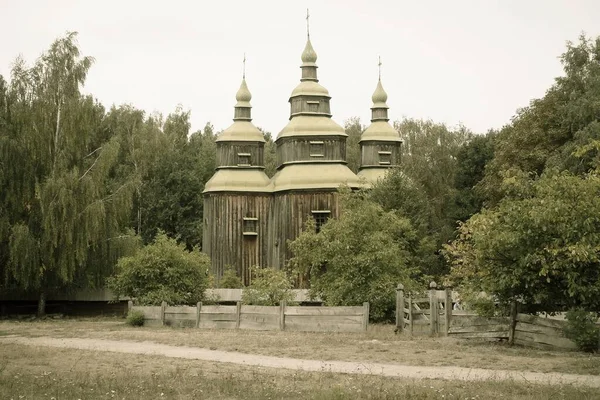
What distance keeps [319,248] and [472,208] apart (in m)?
25.7

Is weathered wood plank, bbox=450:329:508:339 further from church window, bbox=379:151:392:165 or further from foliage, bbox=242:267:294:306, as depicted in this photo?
church window, bbox=379:151:392:165

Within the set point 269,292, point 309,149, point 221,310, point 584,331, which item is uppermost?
point 309,149

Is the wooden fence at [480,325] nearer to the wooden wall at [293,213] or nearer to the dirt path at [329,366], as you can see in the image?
the dirt path at [329,366]

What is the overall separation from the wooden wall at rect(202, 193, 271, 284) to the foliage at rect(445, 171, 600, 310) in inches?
1157

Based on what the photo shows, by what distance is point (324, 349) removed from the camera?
2228cm

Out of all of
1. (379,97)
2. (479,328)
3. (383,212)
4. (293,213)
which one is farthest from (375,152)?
(479,328)

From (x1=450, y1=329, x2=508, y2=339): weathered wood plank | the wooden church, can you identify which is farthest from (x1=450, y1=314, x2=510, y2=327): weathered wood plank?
the wooden church

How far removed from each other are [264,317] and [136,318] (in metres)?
5.56

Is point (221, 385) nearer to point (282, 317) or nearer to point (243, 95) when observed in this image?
point (282, 317)

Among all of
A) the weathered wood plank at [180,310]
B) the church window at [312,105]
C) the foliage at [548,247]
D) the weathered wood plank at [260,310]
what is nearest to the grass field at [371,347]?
the weathered wood plank at [260,310]

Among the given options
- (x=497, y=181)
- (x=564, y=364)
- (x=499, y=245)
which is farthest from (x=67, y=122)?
(x=564, y=364)

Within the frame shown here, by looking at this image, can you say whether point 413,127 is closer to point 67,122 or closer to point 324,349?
point 67,122

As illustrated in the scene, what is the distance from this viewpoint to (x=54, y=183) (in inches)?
1599

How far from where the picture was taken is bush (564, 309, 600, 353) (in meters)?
20.7
